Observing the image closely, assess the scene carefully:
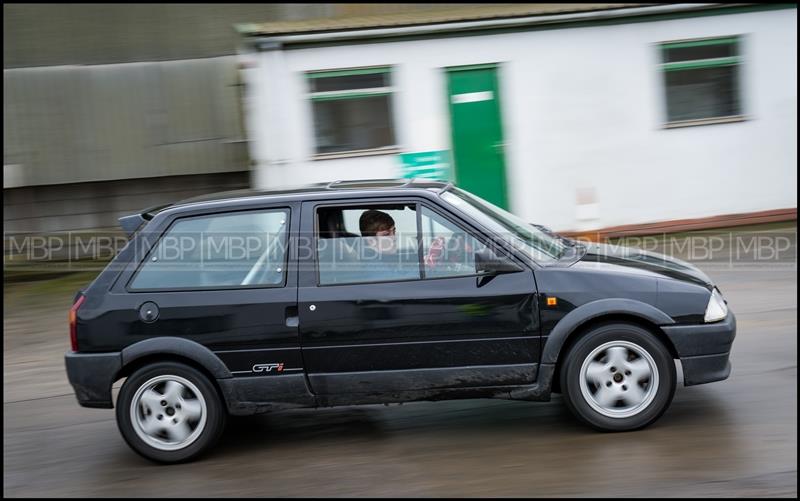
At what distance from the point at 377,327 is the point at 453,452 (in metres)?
0.90

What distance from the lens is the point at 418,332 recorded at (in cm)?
518

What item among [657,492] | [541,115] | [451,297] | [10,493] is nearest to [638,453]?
[657,492]

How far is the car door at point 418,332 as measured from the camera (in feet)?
16.9

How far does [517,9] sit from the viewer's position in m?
12.4

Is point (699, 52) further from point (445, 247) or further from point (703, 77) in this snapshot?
point (445, 247)

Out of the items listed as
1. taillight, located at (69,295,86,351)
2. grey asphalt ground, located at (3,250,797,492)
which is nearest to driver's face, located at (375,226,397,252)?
grey asphalt ground, located at (3,250,797,492)

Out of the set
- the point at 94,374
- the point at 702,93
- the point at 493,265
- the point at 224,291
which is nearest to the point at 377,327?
the point at 493,265

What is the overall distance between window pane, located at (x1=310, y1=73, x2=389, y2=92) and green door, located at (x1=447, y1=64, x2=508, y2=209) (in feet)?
3.23

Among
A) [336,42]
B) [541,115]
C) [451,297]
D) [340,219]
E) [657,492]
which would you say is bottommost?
[657,492]

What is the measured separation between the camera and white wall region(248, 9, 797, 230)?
11992 mm

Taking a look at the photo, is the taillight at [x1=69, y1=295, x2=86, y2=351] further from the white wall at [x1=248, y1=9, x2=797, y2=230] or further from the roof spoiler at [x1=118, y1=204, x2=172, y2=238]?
the white wall at [x1=248, y1=9, x2=797, y2=230]

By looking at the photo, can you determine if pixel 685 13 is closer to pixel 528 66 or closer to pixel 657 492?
pixel 528 66

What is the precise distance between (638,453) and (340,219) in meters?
2.30

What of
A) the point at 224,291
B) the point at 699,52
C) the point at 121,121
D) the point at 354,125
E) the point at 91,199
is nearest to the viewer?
the point at 224,291
